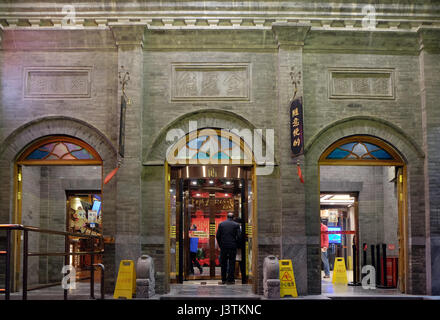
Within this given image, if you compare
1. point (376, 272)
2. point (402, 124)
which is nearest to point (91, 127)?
point (402, 124)

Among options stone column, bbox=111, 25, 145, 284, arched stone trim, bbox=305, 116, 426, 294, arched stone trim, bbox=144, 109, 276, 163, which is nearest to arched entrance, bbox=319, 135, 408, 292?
arched stone trim, bbox=305, 116, 426, 294

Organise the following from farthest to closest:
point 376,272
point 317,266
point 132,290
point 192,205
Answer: point 192,205, point 376,272, point 317,266, point 132,290

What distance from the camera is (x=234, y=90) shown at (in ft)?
47.8

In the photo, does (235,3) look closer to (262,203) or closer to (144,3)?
(144,3)

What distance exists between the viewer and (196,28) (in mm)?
14438

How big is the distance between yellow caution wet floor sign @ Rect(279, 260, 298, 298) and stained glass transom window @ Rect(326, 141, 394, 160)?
3.16m

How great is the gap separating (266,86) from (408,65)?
142 inches

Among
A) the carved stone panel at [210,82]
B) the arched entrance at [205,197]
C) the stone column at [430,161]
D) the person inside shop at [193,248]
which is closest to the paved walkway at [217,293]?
the arched entrance at [205,197]

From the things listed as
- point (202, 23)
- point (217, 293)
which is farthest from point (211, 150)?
point (217, 293)

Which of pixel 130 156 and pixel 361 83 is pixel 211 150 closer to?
pixel 130 156

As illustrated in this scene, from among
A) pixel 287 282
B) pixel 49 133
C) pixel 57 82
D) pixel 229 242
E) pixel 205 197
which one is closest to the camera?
pixel 287 282

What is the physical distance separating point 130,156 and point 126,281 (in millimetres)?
2920

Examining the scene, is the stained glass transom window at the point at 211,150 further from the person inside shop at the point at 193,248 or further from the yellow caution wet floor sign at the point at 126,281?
the person inside shop at the point at 193,248

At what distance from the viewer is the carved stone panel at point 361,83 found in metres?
14.6
